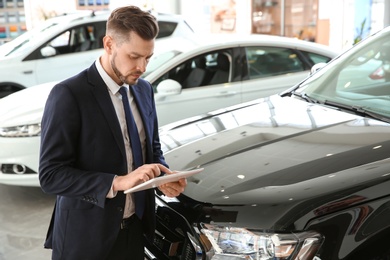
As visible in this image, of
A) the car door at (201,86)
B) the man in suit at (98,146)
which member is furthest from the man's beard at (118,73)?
the car door at (201,86)

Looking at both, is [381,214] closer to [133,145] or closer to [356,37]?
[133,145]

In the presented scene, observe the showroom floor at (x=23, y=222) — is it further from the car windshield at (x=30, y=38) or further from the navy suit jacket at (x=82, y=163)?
the car windshield at (x=30, y=38)

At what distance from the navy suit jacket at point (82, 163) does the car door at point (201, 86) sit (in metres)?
2.43

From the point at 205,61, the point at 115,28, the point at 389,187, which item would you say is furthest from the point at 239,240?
the point at 205,61

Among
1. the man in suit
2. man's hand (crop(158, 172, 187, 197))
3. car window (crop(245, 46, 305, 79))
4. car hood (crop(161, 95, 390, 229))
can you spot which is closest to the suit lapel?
the man in suit

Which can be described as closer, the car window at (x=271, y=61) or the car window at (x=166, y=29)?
the car window at (x=271, y=61)

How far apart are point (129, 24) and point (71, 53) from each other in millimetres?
5220

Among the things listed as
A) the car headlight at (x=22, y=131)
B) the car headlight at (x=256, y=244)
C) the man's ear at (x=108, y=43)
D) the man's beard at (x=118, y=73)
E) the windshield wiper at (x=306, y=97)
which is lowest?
the car headlight at (x=22, y=131)

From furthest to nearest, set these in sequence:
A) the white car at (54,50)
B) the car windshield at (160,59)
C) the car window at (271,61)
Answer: the white car at (54,50) → the car window at (271,61) → the car windshield at (160,59)

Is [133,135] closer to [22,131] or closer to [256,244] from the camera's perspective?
[256,244]

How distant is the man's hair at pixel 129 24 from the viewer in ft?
5.14

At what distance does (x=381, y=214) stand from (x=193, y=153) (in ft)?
2.79

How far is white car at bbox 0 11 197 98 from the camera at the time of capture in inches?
243

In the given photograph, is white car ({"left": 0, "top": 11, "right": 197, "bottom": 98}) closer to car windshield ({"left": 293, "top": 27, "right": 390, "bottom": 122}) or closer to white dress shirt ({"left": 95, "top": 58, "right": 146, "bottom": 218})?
car windshield ({"left": 293, "top": 27, "right": 390, "bottom": 122})
